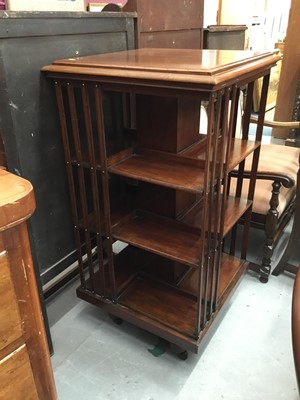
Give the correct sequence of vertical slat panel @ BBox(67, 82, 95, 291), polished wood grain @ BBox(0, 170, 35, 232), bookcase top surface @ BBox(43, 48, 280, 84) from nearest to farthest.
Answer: polished wood grain @ BBox(0, 170, 35, 232) < bookcase top surface @ BBox(43, 48, 280, 84) < vertical slat panel @ BBox(67, 82, 95, 291)

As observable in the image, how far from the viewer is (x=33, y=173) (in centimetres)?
127

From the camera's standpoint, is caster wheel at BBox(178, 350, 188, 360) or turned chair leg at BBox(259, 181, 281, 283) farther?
turned chair leg at BBox(259, 181, 281, 283)

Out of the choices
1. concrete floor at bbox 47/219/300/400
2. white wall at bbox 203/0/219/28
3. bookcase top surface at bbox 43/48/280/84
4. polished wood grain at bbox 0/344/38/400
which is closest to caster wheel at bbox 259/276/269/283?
concrete floor at bbox 47/219/300/400

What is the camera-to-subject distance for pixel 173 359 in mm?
1442

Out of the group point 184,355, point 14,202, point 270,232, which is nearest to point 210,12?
point 270,232

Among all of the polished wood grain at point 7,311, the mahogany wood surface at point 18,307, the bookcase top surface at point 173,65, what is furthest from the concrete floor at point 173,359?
the bookcase top surface at point 173,65

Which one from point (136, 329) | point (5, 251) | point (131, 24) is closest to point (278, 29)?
point (131, 24)

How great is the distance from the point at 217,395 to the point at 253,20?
4.84 metres

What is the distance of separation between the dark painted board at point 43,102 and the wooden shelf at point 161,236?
28 centimetres

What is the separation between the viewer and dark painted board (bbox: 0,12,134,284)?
109cm

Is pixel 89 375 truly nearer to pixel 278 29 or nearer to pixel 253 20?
pixel 253 20

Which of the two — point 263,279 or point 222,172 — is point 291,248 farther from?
point 222,172

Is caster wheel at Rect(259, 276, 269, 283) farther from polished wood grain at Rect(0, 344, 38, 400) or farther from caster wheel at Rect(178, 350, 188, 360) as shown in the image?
polished wood grain at Rect(0, 344, 38, 400)

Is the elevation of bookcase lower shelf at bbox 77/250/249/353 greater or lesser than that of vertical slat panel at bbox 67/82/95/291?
lesser
